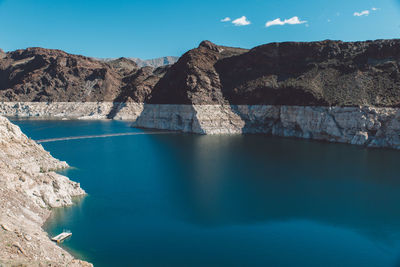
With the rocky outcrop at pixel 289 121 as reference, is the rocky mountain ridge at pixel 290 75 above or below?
above

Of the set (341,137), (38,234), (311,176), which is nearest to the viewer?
(38,234)

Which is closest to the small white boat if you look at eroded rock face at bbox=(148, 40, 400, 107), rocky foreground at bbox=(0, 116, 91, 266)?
rocky foreground at bbox=(0, 116, 91, 266)

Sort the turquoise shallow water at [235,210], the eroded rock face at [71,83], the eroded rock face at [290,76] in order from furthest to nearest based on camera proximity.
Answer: the eroded rock face at [71,83] < the eroded rock face at [290,76] < the turquoise shallow water at [235,210]

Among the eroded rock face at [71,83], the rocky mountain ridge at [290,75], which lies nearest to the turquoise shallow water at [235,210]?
the rocky mountain ridge at [290,75]

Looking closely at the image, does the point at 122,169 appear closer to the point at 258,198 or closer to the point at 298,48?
the point at 258,198

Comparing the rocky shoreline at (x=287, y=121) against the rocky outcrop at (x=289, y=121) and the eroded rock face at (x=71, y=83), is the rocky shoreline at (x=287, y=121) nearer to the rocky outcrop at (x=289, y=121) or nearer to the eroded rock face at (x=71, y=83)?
the rocky outcrop at (x=289, y=121)

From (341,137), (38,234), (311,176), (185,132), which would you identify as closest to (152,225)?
(38,234)
